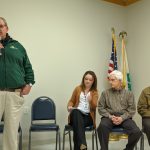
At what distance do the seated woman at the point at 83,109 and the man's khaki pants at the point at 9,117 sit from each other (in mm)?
826

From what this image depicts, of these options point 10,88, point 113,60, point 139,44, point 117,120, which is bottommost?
point 117,120

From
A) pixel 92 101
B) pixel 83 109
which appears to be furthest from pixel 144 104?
pixel 83 109

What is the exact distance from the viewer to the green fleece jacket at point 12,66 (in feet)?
9.19

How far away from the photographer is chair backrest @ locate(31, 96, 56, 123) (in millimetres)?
3789

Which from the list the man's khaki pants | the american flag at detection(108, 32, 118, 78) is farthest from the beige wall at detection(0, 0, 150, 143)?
the man's khaki pants

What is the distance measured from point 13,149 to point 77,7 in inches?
115

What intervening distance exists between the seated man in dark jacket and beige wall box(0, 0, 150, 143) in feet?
3.91

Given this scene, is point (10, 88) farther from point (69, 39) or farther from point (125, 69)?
point (125, 69)

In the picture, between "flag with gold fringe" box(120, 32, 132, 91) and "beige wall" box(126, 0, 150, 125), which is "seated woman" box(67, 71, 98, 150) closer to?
"flag with gold fringe" box(120, 32, 132, 91)

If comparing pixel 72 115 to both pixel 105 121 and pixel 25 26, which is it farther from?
pixel 25 26

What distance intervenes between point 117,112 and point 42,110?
1.13 meters

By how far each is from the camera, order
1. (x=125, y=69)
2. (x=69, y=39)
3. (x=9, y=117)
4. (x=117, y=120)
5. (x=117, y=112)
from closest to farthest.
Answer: (x=9, y=117), (x=117, y=120), (x=117, y=112), (x=69, y=39), (x=125, y=69)

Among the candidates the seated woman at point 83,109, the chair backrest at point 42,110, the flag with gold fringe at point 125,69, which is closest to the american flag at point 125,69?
the flag with gold fringe at point 125,69

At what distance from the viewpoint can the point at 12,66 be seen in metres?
2.83
